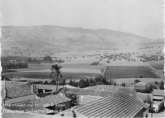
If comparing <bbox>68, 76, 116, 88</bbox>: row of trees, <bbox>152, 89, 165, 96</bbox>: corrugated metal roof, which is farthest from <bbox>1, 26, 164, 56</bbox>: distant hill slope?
<bbox>152, 89, 165, 96</bbox>: corrugated metal roof

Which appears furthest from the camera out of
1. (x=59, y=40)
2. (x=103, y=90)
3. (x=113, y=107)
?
(x=59, y=40)

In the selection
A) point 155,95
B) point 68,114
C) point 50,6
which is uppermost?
point 50,6

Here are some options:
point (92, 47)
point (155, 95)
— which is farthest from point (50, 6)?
point (155, 95)

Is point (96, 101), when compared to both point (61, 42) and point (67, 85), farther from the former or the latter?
point (61, 42)

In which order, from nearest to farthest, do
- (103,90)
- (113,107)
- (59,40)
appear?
(113,107) → (103,90) → (59,40)

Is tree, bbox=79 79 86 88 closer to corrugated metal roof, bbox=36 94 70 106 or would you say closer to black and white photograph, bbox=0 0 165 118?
black and white photograph, bbox=0 0 165 118

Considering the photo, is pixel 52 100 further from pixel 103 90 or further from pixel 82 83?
pixel 103 90

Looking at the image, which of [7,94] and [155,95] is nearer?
[155,95]

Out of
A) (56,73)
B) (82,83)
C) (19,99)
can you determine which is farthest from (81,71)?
(19,99)
